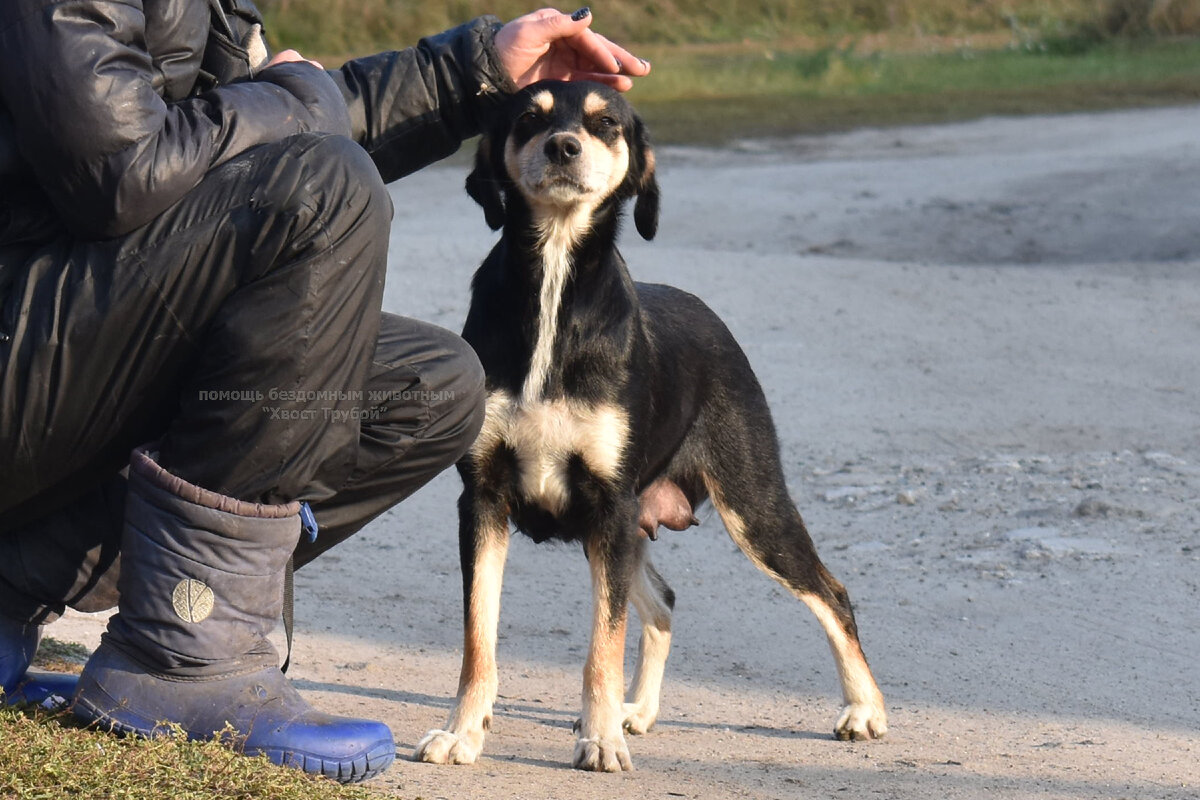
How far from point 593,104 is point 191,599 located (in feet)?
6.08

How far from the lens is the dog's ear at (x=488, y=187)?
159 inches

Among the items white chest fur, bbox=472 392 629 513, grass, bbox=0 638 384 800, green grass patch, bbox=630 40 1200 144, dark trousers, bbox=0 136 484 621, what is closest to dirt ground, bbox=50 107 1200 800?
grass, bbox=0 638 384 800

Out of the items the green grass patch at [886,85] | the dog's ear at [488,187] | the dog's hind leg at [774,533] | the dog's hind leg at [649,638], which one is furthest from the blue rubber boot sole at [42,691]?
the green grass patch at [886,85]

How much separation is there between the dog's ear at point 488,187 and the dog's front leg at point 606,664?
0.92 m

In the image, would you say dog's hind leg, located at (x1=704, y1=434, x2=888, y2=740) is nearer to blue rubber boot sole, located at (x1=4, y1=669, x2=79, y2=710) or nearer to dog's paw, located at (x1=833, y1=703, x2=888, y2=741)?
dog's paw, located at (x1=833, y1=703, x2=888, y2=741)

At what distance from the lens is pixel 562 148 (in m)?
3.83

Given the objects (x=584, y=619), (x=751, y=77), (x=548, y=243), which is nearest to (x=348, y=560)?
(x=584, y=619)

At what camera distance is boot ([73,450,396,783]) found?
264 cm

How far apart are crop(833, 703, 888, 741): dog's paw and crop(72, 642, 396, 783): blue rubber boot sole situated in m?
1.40

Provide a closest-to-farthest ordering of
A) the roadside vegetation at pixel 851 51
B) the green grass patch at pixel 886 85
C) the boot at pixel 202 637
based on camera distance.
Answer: the boot at pixel 202 637
the green grass patch at pixel 886 85
the roadside vegetation at pixel 851 51

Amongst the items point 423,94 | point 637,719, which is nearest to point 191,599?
point 423,94

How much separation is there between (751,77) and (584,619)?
54.0 feet

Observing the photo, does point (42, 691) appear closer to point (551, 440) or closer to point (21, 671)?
point (21, 671)

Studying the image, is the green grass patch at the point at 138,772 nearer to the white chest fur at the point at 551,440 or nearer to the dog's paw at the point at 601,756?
the dog's paw at the point at 601,756
